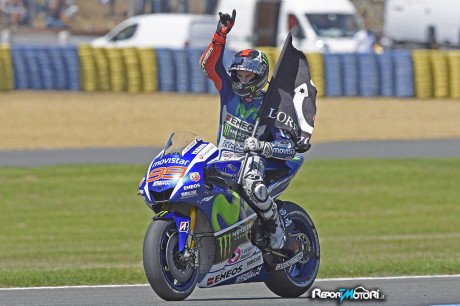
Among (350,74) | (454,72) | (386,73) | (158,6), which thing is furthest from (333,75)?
(158,6)

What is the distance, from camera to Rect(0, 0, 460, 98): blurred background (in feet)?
87.7

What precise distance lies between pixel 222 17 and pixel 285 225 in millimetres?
1687

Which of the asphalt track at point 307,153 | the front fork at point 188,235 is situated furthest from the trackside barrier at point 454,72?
the front fork at point 188,235

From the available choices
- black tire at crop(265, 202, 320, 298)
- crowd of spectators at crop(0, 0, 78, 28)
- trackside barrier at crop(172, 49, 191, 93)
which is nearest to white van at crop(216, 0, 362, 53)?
trackside barrier at crop(172, 49, 191, 93)

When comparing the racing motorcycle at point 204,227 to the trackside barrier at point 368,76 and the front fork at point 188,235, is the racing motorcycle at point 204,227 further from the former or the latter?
the trackside barrier at point 368,76

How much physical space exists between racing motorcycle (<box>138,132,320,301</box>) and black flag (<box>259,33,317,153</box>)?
1.00ft

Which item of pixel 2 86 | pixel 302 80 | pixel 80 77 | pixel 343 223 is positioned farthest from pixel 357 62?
pixel 302 80

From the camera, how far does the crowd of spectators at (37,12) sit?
4309cm

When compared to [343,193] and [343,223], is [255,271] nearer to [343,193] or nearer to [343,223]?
[343,223]

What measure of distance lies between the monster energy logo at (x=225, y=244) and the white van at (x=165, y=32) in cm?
2237

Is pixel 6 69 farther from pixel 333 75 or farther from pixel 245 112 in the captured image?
pixel 245 112

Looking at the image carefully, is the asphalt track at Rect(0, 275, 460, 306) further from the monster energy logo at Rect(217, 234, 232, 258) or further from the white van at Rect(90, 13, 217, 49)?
the white van at Rect(90, 13, 217, 49)

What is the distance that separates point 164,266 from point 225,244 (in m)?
0.60

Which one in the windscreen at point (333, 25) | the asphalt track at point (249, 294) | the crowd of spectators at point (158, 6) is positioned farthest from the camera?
the crowd of spectators at point (158, 6)
